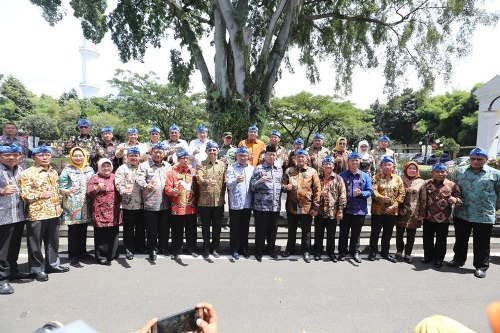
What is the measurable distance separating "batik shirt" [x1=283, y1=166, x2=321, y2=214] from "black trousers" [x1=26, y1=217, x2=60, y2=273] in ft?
11.7

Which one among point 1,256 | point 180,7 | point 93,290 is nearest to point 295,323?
point 93,290

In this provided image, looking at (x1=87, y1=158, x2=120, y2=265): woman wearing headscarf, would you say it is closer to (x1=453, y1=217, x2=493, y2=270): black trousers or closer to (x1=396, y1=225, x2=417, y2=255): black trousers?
(x1=396, y1=225, x2=417, y2=255): black trousers

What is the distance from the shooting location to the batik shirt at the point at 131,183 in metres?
4.89

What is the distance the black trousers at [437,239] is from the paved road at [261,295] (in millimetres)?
270

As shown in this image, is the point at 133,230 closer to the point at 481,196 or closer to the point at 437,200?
the point at 437,200

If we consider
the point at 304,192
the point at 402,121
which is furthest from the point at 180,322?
the point at 402,121

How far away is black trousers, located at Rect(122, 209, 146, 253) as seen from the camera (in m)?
5.03

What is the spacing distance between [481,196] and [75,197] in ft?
20.5

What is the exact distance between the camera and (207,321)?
1592mm

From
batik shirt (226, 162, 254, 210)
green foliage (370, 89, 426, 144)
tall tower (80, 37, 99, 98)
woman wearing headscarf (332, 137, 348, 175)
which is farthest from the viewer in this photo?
tall tower (80, 37, 99, 98)

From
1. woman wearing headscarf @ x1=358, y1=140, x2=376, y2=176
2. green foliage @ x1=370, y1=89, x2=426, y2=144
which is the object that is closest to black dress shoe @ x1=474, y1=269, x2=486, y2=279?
woman wearing headscarf @ x1=358, y1=140, x2=376, y2=176

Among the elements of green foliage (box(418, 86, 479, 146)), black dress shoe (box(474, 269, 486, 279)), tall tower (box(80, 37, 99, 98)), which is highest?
tall tower (box(80, 37, 99, 98))

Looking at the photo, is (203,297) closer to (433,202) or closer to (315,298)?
(315,298)

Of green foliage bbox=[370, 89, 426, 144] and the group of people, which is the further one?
green foliage bbox=[370, 89, 426, 144]
